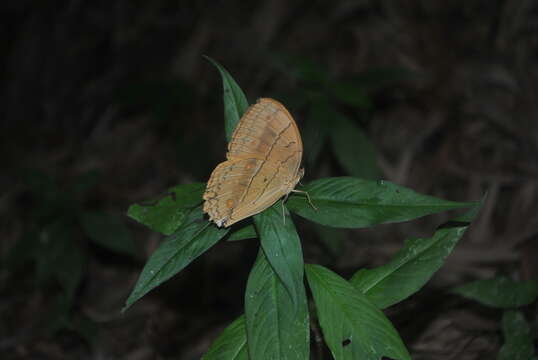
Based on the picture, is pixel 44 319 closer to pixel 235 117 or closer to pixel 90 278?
pixel 90 278

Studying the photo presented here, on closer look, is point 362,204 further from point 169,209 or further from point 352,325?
point 169,209

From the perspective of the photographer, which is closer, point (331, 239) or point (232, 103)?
point (232, 103)

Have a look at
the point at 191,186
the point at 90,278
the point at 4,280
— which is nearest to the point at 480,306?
the point at 191,186

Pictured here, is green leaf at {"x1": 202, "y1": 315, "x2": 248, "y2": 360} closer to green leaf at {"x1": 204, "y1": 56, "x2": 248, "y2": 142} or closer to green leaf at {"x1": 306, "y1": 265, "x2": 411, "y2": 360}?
green leaf at {"x1": 306, "y1": 265, "x2": 411, "y2": 360}

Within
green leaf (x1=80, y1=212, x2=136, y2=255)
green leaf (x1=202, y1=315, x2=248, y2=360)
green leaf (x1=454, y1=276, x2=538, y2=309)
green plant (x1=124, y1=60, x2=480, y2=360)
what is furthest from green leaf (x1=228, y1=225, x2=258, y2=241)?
green leaf (x1=80, y1=212, x2=136, y2=255)

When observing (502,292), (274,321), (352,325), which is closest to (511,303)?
(502,292)

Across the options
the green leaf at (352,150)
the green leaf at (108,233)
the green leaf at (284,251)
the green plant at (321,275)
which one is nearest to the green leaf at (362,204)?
the green plant at (321,275)

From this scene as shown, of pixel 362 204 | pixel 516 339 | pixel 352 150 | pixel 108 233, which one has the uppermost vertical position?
Answer: pixel 362 204

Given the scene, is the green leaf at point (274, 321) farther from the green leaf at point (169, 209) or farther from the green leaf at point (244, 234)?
the green leaf at point (169, 209)
